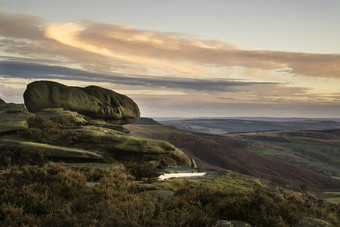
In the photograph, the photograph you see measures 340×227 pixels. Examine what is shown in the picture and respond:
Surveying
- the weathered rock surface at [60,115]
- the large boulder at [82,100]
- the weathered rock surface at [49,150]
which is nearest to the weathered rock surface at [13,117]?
the weathered rock surface at [60,115]

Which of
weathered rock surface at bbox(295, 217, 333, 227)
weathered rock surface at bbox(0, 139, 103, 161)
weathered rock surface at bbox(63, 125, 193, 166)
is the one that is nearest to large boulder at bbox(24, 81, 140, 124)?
weathered rock surface at bbox(63, 125, 193, 166)

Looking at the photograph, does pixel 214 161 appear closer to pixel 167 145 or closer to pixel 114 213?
pixel 167 145

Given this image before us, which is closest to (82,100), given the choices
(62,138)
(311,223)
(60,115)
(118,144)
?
(60,115)

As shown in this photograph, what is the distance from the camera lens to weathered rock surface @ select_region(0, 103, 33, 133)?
61.1 ft

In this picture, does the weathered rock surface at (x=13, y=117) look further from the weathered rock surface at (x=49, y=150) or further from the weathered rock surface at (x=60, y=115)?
the weathered rock surface at (x=49, y=150)

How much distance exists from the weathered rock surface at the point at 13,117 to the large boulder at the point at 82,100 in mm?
3914

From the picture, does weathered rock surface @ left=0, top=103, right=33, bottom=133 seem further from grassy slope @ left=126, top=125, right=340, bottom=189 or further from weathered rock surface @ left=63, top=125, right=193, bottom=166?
grassy slope @ left=126, top=125, right=340, bottom=189

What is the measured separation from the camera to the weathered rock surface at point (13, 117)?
1862 centimetres

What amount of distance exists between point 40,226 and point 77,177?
14.1 feet

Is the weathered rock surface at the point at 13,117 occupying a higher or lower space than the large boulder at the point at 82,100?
lower

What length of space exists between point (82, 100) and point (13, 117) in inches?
444

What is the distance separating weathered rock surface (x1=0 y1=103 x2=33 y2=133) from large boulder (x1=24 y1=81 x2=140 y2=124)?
3.91 m

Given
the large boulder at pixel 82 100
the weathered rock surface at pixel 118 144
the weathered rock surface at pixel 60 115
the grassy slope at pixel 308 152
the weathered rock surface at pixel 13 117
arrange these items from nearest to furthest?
1. the weathered rock surface at pixel 13 117
2. the weathered rock surface at pixel 118 144
3. the weathered rock surface at pixel 60 115
4. the large boulder at pixel 82 100
5. the grassy slope at pixel 308 152

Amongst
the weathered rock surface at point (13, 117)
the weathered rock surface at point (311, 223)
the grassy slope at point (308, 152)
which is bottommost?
the grassy slope at point (308, 152)
